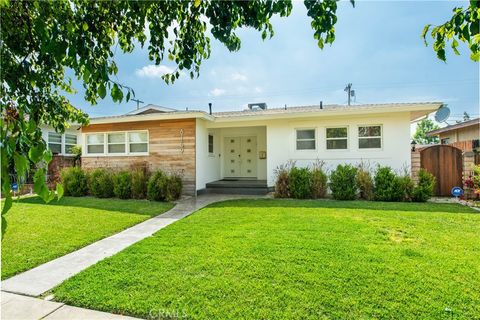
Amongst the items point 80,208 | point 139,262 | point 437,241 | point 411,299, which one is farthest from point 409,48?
point 80,208

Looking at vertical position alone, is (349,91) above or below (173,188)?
above

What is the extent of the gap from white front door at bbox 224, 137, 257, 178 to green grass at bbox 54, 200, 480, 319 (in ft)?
27.1

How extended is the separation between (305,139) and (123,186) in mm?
7590

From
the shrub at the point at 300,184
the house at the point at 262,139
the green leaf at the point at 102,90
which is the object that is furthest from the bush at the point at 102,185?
the green leaf at the point at 102,90

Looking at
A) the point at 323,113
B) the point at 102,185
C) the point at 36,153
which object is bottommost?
the point at 102,185

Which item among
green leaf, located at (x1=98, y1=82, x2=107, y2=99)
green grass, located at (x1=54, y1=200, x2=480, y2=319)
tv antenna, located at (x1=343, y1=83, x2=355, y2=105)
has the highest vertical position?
tv antenna, located at (x1=343, y1=83, x2=355, y2=105)

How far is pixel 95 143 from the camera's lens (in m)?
13.2

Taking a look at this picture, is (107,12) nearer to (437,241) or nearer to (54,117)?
(54,117)

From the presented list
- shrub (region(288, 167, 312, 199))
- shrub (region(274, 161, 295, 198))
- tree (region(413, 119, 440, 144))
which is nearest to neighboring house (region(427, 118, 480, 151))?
shrub (region(288, 167, 312, 199))

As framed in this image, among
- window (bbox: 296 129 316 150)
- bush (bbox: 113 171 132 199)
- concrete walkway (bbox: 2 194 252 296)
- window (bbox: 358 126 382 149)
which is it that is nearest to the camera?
concrete walkway (bbox: 2 194 252 296)

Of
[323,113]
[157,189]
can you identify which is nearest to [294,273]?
[157,189]

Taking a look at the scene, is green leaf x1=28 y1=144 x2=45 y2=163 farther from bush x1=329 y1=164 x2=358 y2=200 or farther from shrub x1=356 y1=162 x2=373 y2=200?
shrub x1=356 y1=162 x2=373 y2=200

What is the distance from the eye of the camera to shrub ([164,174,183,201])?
10.0 metres

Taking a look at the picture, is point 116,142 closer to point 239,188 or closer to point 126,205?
point 126,205
